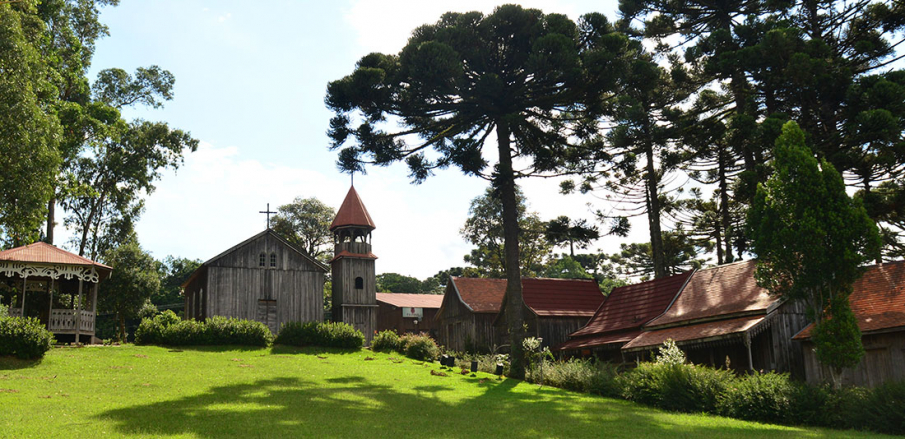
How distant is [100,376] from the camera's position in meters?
20.6

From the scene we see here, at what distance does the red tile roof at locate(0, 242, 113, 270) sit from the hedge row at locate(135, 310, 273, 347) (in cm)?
398

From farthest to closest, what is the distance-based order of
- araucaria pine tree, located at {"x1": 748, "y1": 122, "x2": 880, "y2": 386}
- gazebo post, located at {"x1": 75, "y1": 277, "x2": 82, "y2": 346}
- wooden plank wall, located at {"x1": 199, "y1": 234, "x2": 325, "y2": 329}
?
1. wooden plank wall, located at {"x1": 199, "y1": 234, "x2": 325, "y2": 329}
2. gazebo post, located at {"x1": 75, "y1": 277, "x2": 82, "y2": 346}
3. araucaria pine tree, located at {"x1": 748, "y1": 122, "x2": 880, "y2": 386}

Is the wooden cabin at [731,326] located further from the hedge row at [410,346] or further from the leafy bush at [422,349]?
the hedge row at [410,346]

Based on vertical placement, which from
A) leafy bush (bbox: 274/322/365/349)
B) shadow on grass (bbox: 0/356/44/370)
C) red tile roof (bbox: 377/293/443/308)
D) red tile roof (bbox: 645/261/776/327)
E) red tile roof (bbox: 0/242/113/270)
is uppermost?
red tile roof (bbox: 0/242/113/270)

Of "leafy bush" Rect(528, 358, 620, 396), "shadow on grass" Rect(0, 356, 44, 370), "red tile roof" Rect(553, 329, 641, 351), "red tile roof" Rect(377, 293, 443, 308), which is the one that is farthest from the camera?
"red tile roof" Rect(377, 293, 443, 308)

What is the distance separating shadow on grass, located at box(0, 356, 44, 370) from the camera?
21.5 metres

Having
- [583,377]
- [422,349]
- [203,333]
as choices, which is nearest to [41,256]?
[203,333]

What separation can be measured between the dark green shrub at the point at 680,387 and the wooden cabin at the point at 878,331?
2824 millimetres

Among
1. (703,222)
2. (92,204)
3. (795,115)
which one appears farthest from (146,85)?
(795,115)

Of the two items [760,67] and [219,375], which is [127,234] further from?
[760,67]

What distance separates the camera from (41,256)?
30.0 meters

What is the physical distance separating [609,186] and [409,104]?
533 inches

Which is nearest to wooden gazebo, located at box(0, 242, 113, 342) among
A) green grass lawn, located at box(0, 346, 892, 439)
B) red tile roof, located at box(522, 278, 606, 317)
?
green grass lawn, located at box(0, 346, 892, 439)

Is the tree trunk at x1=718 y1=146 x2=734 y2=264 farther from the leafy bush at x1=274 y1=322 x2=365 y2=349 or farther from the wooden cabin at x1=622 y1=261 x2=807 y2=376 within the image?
the leafy bush at x1=274 y1=322 x2=365 y2=349
